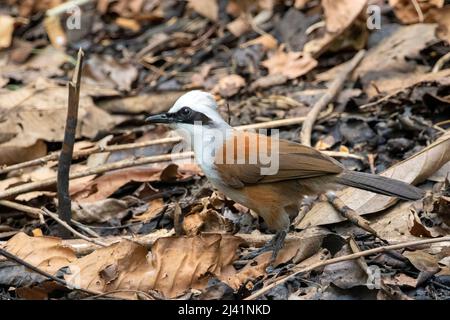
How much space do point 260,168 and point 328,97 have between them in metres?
1.88

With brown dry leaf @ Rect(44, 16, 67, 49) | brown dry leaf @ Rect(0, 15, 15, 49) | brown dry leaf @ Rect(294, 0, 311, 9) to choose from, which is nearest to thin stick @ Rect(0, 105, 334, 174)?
brown dry leaf @ Rect(294, 0, 311, 9)

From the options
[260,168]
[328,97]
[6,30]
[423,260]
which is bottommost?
[423,260]

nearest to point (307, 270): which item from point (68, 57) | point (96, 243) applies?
point (96, 243)

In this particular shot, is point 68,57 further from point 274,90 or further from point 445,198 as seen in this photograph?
point 445,198

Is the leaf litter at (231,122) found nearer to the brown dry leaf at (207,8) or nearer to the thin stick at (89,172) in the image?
the brown dry leaf at (207,8)

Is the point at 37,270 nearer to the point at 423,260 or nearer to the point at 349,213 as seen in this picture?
the point at 349,213

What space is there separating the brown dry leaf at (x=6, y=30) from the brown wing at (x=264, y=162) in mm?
4595

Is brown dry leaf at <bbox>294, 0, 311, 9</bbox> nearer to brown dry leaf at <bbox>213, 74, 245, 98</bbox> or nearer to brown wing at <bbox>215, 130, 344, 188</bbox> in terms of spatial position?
brown dry leaf at <bbox>213, 74, 245, 98</bbox>

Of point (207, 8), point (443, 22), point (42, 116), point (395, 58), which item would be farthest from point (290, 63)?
point (42, 116)

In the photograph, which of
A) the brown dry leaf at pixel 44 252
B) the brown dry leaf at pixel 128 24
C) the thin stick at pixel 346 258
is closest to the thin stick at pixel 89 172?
the brown dry leaf at pixel 44 252

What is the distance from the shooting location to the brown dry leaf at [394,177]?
200 inches

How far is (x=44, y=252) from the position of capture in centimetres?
455

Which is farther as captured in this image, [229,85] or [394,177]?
[229,85]

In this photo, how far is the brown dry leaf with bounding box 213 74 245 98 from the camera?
7.18 metres
